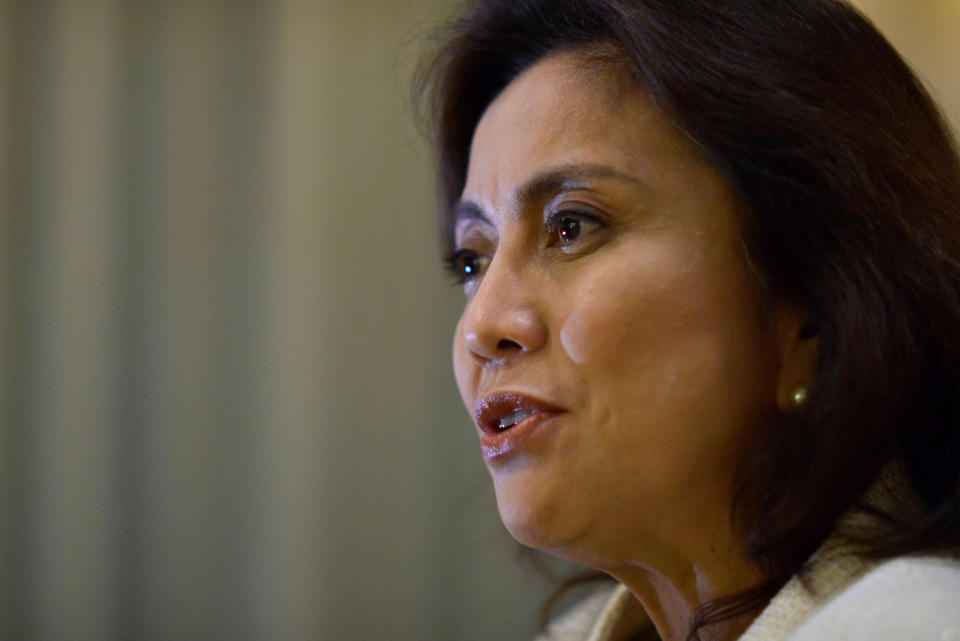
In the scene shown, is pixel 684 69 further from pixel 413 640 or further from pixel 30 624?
pixel 30 624

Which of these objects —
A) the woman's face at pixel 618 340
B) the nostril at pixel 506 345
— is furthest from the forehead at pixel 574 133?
the nostril at pixel 506 345

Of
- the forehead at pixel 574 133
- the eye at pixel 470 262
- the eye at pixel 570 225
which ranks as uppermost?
the forehead at pixel 574 133

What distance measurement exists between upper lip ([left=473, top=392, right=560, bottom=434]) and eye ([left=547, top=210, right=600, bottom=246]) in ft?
0.56

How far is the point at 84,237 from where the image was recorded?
1.99 m

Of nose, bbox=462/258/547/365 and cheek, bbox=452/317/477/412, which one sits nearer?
nose, bbox=462/258/547/365

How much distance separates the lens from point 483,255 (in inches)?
45.8

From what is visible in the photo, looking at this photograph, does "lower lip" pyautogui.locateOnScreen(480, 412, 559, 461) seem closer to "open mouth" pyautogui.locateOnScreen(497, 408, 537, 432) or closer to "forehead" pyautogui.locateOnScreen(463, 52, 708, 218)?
"open mouth" pyautogui.locateOnScreen(497, 408, 537, 432)

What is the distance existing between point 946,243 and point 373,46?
151 centimetres

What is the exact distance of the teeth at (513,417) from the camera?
37.1 inches

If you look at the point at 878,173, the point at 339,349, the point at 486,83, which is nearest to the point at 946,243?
the point at 878,173

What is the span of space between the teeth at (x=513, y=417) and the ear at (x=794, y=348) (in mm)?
250

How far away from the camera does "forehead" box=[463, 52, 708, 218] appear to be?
94 cm

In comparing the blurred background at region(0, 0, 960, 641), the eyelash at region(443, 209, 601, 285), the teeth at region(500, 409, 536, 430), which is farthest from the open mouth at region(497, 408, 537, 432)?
the blurred background at region(0, 0, 960, 641)

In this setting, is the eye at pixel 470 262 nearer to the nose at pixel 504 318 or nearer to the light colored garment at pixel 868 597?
the nose at pixel 504 318
